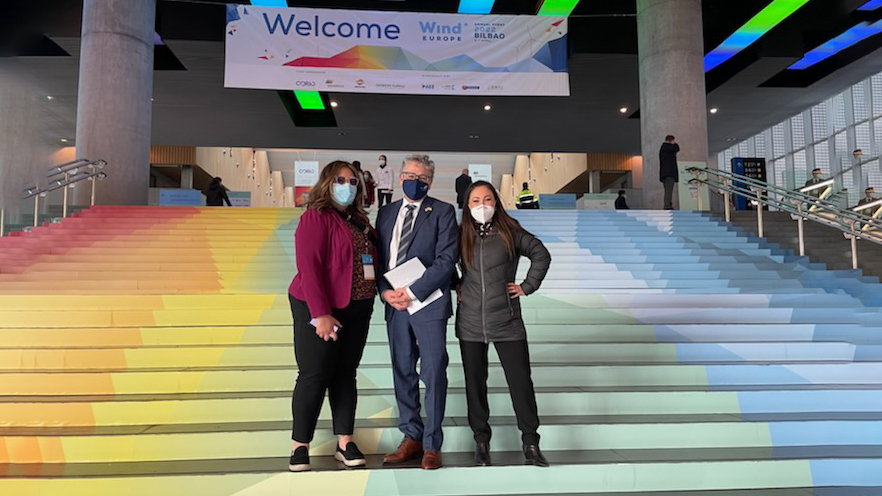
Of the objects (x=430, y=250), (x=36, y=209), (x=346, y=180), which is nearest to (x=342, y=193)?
(x=346, y=180)

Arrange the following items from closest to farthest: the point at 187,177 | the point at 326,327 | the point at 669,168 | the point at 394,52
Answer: the point at 326,327, the point at 669,168, the point at 394,52, the point at 187,177

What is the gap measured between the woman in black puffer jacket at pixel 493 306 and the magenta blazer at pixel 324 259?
0.58m

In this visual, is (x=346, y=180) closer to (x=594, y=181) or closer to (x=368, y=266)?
(x=368, y=266)

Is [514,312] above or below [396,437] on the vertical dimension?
above

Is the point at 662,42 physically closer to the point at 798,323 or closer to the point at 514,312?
the point at 798,323

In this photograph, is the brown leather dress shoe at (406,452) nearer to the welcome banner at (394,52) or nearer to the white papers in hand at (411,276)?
the white papers in hand at (411,276)

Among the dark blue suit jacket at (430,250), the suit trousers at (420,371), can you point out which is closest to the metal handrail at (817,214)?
the dark blue suit jacket at (430,250)

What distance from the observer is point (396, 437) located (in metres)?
3.36

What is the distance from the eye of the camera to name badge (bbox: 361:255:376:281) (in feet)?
9.40

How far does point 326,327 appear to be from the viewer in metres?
2.68

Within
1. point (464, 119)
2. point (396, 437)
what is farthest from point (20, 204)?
point (464, 119)

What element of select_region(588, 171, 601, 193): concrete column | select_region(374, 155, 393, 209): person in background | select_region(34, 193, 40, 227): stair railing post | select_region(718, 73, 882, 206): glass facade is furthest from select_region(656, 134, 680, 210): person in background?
select_region(588, 171, 601, 193): concrete column

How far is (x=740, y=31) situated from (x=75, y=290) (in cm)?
1357

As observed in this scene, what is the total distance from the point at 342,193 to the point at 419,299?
2.00ft
